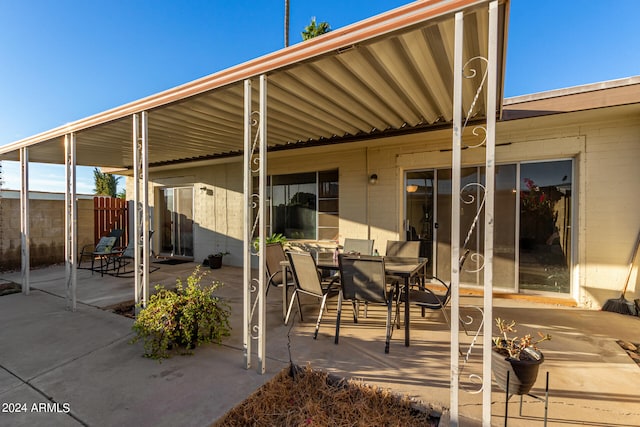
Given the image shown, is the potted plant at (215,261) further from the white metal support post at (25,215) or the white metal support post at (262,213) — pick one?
the white metal support post at (262,213)

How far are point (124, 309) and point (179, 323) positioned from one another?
6.18ft

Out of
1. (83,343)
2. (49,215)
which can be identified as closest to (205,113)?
(83,343)

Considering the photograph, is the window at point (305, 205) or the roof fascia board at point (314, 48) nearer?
the roof fascia board at point (314, 48)

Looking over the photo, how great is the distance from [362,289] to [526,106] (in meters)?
3.24

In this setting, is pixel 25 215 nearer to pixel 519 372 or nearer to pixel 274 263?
pixel 274 263

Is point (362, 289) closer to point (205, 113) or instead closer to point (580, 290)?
point (205, 113)

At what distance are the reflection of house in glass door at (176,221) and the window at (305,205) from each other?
2913 mm

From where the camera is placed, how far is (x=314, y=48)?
1.98m

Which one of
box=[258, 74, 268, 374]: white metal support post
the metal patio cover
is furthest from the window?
box=[258, 74, 268, 374]: white metal support post

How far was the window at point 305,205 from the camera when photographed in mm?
5949

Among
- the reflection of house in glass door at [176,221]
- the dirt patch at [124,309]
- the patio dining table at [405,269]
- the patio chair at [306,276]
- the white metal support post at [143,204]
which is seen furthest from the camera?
the reflection of house in glass door at [176,221]

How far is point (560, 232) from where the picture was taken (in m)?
4.26

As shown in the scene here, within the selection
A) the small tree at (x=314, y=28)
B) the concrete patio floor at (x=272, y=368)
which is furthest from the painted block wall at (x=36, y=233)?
the small tree at (x=314, y=28)

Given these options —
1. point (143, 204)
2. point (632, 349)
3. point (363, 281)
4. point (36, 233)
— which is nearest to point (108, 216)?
point (36, 233)
